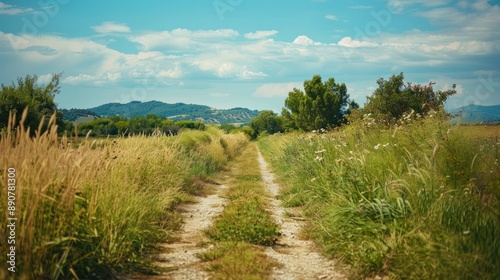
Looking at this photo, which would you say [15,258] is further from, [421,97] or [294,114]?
[294,114]

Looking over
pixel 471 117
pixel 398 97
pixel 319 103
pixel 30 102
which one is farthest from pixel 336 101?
pixel 471 117

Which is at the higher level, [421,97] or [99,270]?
[421,97]

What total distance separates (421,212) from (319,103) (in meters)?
59.5

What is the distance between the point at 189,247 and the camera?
23.4ft

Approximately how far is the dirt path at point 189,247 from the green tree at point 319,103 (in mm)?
51436

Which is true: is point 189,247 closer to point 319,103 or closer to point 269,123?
point 319,103

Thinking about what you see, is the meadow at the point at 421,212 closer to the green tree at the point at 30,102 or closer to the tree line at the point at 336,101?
the green tree at the point at 30,102

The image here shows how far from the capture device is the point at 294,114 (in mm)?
69375

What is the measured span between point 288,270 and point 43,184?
3261 mm

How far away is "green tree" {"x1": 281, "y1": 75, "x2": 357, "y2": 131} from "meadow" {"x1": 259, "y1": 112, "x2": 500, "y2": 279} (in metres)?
53.0

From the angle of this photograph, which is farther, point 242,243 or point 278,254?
point 242,243

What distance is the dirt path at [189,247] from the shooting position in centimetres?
578

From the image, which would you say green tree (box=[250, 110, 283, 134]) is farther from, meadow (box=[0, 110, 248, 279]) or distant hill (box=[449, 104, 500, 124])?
meadow (box=[0, 110, 248, 279])

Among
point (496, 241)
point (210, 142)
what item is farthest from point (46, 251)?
point (210, 142)
